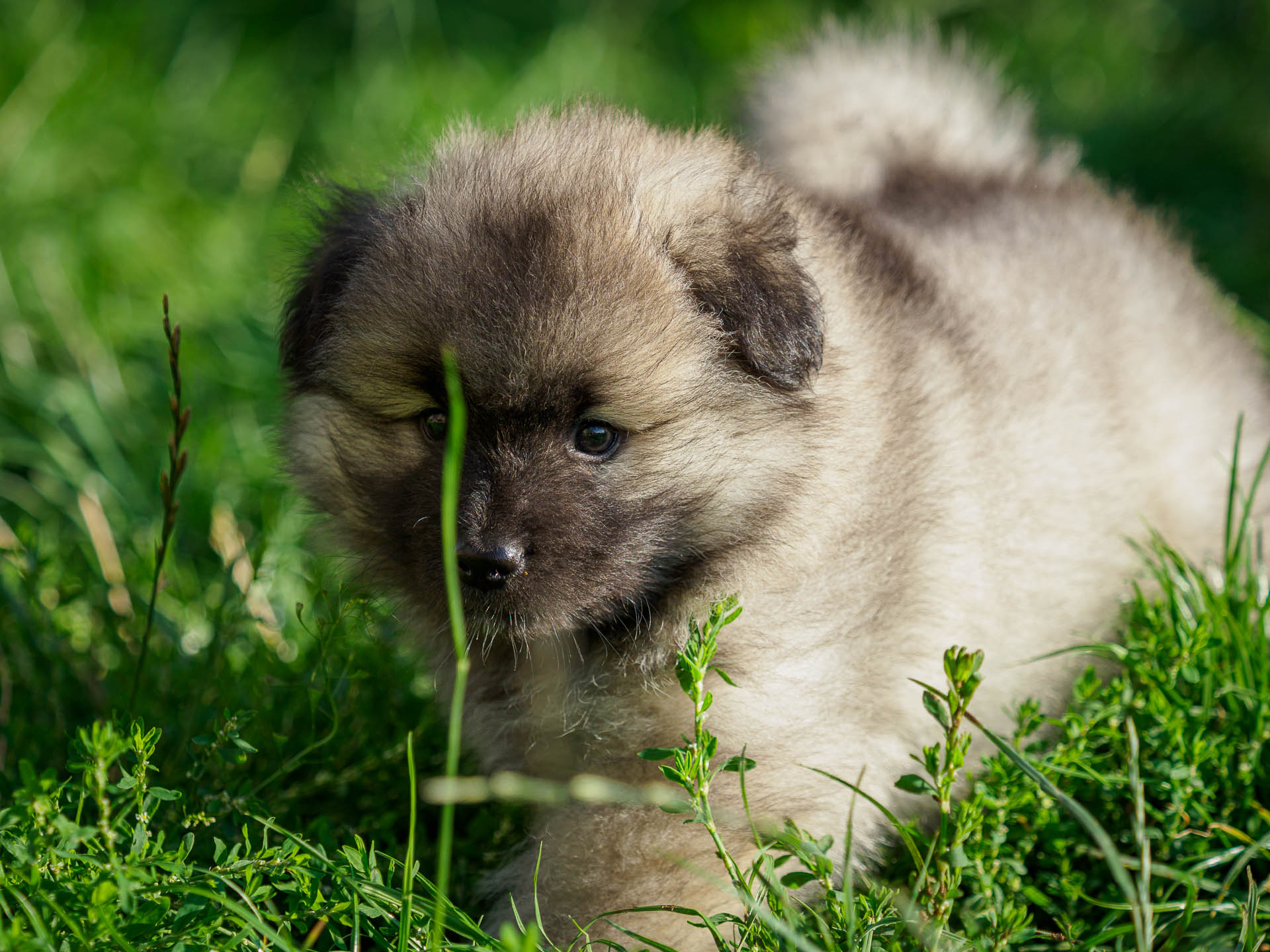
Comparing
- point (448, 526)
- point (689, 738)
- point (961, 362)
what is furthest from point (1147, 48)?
point (448, 526)

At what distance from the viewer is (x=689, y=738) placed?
183 cm

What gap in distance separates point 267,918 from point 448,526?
0.76 m

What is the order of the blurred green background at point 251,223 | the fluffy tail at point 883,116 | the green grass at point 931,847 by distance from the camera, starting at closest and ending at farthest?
the green grass at point 931,847 < the blurred green background at point 251,223 < the fluffy tail at point 883,116

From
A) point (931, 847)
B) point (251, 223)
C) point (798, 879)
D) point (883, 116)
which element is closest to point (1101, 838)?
point (931, 847)

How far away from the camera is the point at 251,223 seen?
438 centimetres

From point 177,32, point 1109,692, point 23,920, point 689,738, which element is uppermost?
point 1109,692

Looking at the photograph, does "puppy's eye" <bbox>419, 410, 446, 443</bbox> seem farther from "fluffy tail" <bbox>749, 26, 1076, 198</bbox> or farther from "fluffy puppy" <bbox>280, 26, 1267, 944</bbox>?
"fluffy tail" <bbox>749, 26, 1076, 198</bbox>

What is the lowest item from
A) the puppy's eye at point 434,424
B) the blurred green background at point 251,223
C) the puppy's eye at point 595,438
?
the blurred green background at point 251,223

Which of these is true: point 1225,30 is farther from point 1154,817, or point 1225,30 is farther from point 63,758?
point 63,758

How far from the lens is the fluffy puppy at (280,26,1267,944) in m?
1.70

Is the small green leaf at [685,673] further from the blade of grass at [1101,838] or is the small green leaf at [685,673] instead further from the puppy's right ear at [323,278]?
the puppy's right ear at [323,278]

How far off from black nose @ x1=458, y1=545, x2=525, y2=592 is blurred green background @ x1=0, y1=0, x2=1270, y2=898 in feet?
1.72

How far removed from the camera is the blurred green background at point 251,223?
235cm

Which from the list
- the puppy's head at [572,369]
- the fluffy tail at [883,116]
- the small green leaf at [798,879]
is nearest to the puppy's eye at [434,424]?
the puppy's head at [572,369]
